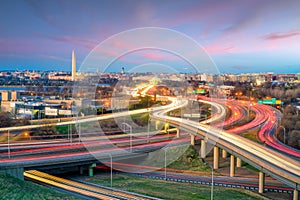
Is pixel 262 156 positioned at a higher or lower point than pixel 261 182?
higher

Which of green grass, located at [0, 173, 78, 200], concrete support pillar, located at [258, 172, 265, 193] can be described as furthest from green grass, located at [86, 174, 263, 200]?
green grass, located at [0, 173, 78, 200]

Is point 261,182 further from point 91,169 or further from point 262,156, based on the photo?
point 91,169

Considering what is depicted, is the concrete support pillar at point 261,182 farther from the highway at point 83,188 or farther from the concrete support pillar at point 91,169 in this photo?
the concrete support pillar at point 91,169

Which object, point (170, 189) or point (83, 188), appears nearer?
point (83, 188)

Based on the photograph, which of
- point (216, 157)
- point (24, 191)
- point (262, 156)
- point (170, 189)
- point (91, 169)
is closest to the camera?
point (24, 191)

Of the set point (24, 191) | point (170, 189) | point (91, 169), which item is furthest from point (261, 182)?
point (24, 191)

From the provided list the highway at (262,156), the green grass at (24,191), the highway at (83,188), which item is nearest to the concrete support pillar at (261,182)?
the highway at (262,156)

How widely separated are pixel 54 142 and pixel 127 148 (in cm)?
450

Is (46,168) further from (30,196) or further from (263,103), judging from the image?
(263,103)

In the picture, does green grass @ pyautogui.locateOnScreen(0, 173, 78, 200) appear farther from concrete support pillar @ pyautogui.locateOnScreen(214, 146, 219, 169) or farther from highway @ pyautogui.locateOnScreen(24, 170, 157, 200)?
concrete support pillar @ pyautogui.locateOnScreen(214, 146, 219, 169)

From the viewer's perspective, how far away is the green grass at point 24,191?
948 cm

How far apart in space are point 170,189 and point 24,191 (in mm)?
5127

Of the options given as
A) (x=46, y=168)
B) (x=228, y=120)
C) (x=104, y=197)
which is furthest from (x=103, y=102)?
(x=104, y=197)

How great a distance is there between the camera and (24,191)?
32.1 ft
